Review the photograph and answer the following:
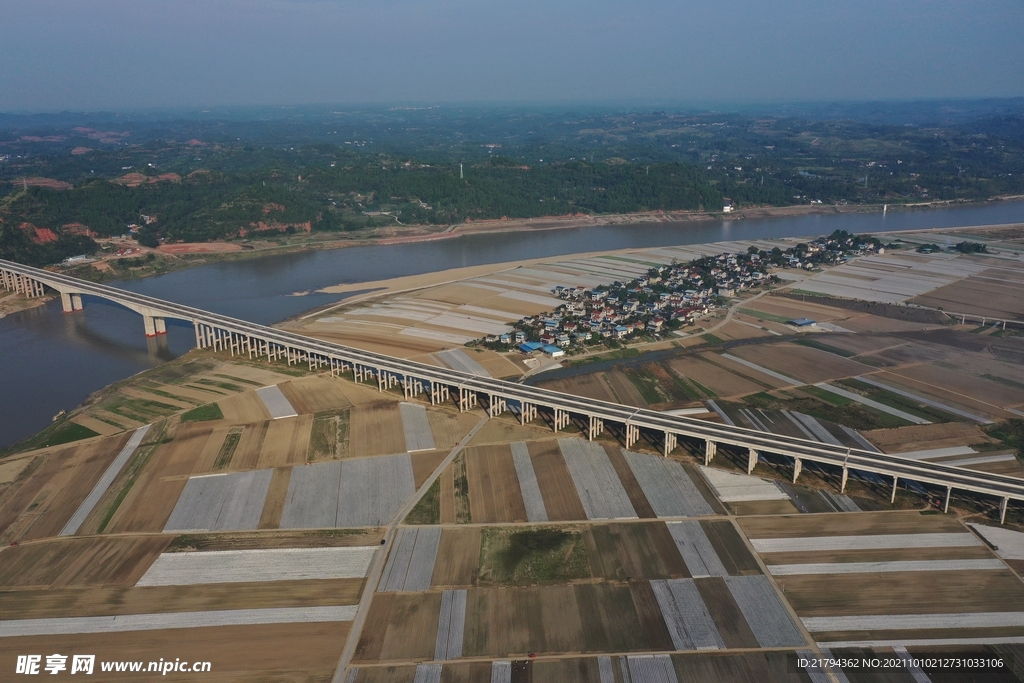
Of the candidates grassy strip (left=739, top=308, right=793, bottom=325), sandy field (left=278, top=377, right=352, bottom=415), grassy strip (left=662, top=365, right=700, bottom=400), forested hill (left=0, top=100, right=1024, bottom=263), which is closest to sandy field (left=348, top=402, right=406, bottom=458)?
sandy field (left=278, top=377, right=352, bottom=415)

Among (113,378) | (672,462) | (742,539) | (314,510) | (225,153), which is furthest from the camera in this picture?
(225,153)

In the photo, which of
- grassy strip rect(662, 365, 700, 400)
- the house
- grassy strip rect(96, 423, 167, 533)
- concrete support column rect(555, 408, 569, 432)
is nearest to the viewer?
grassy strip rect(96, 423, 167, 533)

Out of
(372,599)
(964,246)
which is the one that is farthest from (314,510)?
(964,246)

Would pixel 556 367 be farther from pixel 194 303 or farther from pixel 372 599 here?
pixel 194 303

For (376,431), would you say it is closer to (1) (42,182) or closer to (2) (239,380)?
(2) (239,380)

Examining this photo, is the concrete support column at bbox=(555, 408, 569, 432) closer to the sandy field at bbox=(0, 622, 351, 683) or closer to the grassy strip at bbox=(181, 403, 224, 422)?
the sandy field at bbox=(0, 622, 351, 683)

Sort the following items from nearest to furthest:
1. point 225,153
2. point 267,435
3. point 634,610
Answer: point 634,610
point 267,435
point 225,153

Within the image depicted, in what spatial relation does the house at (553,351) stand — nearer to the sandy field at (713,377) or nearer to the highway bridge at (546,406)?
the sandy field at (713,377)
